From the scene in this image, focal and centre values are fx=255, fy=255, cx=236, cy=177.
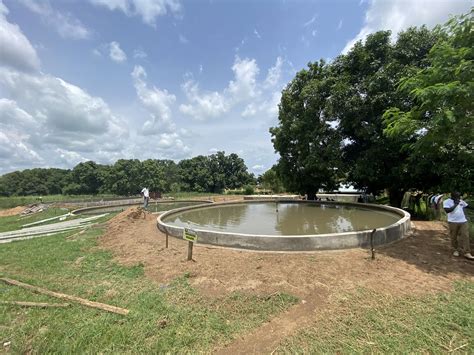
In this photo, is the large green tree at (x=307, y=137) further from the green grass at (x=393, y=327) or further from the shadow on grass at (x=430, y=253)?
the green grass at (x=393, y=327)

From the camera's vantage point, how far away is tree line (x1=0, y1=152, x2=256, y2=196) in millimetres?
46312

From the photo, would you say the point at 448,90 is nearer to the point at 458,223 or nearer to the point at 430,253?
the point at 458,223

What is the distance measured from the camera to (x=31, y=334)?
3.50 meters

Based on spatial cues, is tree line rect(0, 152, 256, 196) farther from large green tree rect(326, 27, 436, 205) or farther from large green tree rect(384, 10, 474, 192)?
large green tree rect(384, 10, 474, 192)

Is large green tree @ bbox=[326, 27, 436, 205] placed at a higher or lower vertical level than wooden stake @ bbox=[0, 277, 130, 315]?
higher

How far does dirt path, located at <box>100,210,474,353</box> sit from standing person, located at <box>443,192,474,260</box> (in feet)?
0.86

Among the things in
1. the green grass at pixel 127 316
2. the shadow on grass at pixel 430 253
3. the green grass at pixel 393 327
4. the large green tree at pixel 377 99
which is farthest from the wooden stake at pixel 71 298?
the large green tree at pixel 377 99

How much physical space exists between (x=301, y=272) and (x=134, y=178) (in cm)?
4548

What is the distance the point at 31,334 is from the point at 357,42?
16844mm

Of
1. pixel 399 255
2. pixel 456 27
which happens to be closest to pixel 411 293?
pixel 399 255

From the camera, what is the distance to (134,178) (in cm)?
4600

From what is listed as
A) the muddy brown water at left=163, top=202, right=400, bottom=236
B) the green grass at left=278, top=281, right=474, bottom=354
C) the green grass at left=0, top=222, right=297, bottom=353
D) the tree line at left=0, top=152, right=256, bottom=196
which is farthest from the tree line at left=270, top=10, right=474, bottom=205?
the tree line at left=0, top=152, right=256, bottom=196

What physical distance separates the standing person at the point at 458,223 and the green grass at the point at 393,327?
2120mm

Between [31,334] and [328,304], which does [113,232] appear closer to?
[31,334]
